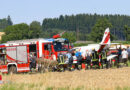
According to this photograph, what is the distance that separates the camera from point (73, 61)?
25.7 metres

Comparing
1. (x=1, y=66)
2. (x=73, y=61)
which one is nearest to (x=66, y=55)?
(x=73, y=61)

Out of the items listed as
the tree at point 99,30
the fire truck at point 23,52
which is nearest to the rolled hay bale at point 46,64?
the fire truck at point 23,52

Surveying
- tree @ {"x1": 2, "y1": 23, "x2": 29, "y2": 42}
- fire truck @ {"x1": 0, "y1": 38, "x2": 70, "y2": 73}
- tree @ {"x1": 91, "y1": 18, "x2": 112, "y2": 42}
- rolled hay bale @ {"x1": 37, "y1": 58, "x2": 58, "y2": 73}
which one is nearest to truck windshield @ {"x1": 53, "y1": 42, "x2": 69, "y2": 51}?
fire truck @ {"x1": 0, "y1": 38, "x2": 70, "y2": 73}

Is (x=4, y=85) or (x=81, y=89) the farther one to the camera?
(x=4, y=85)

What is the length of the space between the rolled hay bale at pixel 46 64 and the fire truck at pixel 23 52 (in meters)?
0.99

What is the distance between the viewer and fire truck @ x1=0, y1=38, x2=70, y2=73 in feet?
82.6

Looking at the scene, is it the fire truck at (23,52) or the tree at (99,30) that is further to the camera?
the tree at (99,30)

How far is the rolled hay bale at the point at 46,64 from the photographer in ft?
78.3

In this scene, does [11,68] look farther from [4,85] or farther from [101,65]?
[4,85]

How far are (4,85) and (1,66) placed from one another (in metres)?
11.2

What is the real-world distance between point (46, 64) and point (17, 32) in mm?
94732

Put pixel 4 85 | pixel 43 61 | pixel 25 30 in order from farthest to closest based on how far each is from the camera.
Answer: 1. pixel 25 30
2. pixel 43 61
3. pixel 4 85

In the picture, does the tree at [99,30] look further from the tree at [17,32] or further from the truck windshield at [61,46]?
the truck windshield at [61,46]

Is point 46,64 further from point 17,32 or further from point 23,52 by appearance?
point 17,32
